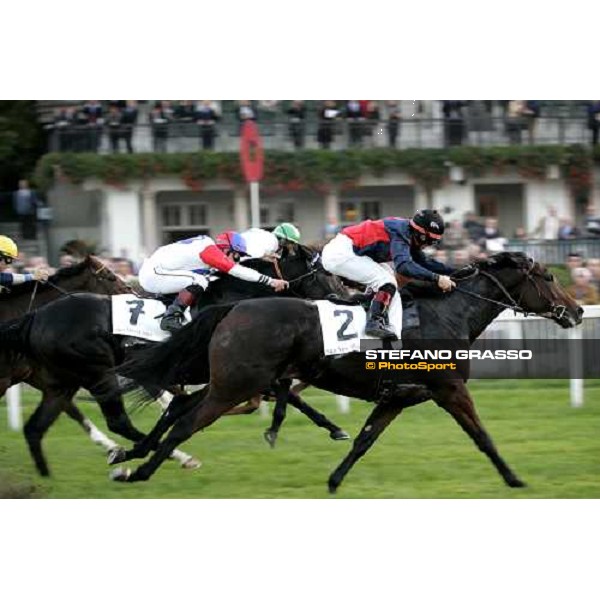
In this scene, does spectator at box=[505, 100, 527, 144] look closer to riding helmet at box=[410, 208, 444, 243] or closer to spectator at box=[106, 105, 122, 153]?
riding helmet at box=[410, 208, 444, 243]

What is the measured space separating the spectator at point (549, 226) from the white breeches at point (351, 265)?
2896 mm

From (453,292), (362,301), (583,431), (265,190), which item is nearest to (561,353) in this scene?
(583,431)

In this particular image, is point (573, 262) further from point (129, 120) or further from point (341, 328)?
point (129, 120)

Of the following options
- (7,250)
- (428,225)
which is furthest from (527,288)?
(7,250)

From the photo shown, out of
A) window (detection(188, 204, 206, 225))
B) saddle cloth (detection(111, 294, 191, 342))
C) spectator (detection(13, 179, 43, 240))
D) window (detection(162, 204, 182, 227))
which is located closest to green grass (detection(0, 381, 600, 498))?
saddle cloth (detection(111, 294, 191, 342))

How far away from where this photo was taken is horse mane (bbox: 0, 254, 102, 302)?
7984mm

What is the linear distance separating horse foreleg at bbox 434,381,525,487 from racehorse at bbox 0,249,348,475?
4.85 feet

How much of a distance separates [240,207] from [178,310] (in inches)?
212

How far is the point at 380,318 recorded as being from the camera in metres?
6.58

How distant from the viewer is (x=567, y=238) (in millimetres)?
9562

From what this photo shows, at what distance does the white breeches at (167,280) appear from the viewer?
732 cm

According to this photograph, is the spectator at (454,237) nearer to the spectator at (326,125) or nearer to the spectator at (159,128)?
the spectator at (326,125)

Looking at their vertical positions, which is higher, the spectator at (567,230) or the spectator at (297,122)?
the spectator at (297,122)

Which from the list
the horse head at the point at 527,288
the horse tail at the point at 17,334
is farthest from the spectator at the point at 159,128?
the horse head at the point at 527,288
